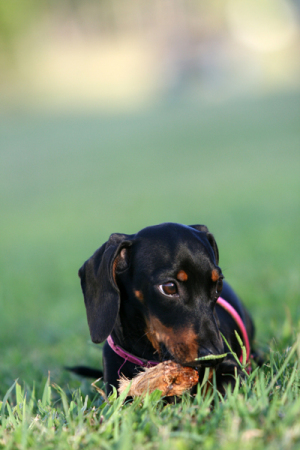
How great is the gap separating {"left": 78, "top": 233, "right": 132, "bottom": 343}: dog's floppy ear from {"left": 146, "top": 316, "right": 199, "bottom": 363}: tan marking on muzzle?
0.23 metres

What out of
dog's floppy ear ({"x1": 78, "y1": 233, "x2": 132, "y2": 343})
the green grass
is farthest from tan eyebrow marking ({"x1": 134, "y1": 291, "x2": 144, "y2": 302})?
the green grass

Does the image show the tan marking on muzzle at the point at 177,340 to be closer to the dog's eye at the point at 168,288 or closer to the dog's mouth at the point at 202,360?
the dog's mouth at the point at 202,360

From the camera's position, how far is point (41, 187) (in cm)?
1947

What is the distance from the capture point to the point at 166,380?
2424 millimetres

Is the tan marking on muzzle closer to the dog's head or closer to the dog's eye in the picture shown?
the dog's head

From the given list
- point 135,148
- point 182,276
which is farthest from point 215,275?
point 135,148

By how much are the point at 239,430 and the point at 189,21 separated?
55.4 meters

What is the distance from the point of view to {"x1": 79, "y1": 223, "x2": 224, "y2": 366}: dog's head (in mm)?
2498

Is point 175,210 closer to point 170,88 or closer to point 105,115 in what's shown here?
point 105,115

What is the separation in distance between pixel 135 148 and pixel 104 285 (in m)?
22.2

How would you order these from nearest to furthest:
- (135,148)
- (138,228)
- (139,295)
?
(139,295), (138,228), (135,148)

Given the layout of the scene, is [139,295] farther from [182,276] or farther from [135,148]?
[135,148]

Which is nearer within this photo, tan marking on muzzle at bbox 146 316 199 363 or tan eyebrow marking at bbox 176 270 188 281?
tan marking on muzzle at bbox 146 316 199 363

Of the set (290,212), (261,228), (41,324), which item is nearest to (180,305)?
(41,324)
